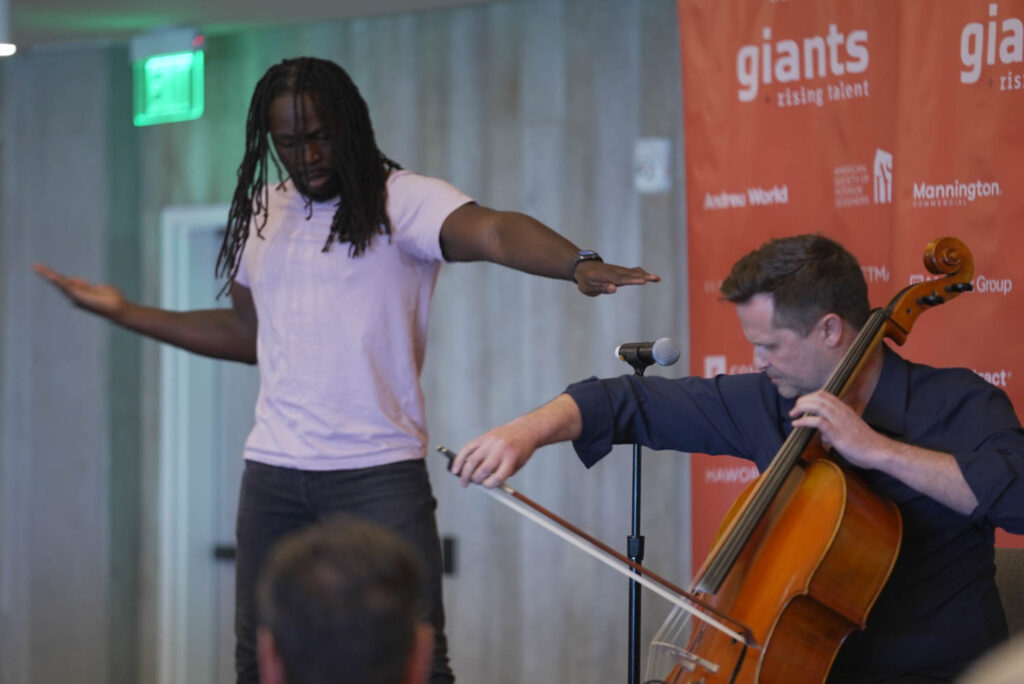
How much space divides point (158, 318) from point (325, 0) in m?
1.99

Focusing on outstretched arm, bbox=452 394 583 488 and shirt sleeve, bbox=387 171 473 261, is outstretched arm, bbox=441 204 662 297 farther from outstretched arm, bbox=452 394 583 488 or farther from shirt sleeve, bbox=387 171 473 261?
outstretched arm, bbox=452 394 583 488

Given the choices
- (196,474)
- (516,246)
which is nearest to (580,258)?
(516,246)

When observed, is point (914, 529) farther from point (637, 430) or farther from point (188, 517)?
point (188, 517)

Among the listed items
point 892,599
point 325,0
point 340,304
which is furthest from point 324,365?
point 325,0

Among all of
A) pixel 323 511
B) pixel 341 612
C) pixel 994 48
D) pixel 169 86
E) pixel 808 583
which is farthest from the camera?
pixel 169 86

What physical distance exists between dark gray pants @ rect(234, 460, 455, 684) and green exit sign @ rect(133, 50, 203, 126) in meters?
2.75

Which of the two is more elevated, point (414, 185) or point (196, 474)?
point (414, 185)

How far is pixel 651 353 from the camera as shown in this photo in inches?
79.4

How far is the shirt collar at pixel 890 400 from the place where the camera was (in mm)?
2012

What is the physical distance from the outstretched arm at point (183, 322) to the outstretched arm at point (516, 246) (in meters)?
0.60

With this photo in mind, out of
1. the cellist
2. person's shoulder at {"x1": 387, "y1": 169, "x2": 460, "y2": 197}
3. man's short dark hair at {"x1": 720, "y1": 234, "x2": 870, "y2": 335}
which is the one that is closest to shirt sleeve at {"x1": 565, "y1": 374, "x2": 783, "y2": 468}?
the cellist

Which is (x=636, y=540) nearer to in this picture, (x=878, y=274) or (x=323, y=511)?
(x=323, y=511)

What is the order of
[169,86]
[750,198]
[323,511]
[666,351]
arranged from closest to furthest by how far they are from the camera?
[666,351]
[323,511]
[750,198]
[169,86]

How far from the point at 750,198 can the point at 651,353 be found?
1.22m
